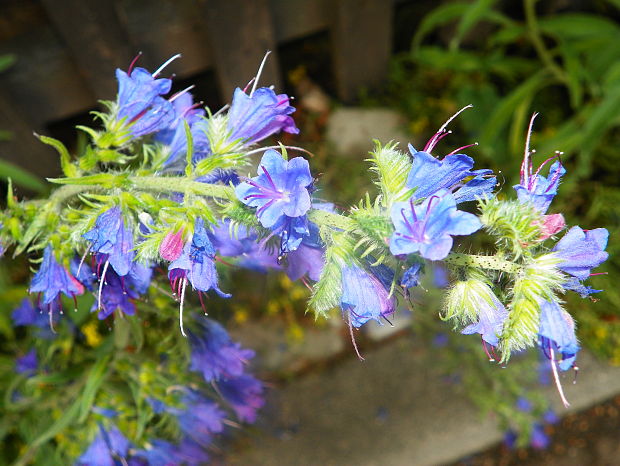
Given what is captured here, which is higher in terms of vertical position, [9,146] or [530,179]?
[530,179]

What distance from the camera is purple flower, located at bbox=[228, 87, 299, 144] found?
3.33 feet

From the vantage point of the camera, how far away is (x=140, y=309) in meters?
1.31

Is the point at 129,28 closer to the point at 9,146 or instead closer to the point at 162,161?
the point at 9,146

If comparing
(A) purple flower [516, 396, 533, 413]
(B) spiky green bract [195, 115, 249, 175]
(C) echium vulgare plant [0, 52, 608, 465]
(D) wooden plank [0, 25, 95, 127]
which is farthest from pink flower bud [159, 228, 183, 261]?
(A) purple flower [516, 396, 533, 413]

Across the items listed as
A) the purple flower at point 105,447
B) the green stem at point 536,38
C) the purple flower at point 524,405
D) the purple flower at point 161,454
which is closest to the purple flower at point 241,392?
the purple flower at point 161,454

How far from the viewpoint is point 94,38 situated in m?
2.12

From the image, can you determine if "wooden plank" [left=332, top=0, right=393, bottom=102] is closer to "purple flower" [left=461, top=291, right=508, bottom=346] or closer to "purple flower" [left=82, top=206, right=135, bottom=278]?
"purple flower" [left=82, top=206, right=135, bottom=278]

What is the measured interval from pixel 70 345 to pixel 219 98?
173 cm

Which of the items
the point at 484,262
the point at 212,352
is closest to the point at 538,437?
the point at 212,352

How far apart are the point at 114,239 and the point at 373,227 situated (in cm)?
45

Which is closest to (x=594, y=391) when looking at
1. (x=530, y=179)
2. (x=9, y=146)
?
(x=530, y=179)

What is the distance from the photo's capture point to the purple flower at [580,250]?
2.62 ft

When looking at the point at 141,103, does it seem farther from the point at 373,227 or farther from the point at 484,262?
the point at 484,262

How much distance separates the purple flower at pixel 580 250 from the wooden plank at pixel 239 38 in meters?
1.79
